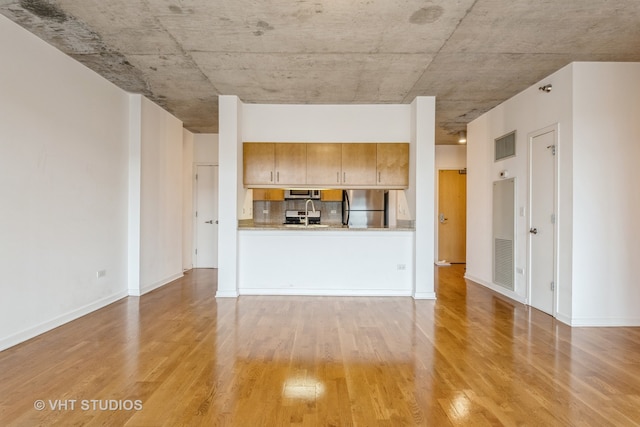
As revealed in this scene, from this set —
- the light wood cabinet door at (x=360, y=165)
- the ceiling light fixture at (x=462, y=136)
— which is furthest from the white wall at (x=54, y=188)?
the ceiling light fixture at (x=462, y=136)

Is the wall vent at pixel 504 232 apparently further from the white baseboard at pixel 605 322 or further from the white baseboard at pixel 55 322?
the white baseboard at pixel 55 322

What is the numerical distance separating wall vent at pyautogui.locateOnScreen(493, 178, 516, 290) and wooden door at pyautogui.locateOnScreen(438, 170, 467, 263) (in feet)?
9.91

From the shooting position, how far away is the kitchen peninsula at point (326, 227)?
197 inches

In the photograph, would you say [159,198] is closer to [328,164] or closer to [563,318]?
[328,164]

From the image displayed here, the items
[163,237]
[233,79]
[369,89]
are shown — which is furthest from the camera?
[163,237]

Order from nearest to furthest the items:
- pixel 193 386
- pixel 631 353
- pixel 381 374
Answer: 1. pixel 193 386
2. pixel 381 374
3. pixel 631 353

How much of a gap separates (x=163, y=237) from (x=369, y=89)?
3.84m

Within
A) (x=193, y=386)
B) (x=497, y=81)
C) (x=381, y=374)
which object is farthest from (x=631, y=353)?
(x=193, y=386)

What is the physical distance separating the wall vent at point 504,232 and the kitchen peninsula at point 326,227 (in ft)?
3.67

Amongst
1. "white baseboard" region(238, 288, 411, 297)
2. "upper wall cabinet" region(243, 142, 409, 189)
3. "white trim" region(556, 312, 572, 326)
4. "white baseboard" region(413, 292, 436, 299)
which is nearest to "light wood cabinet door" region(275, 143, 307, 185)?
"upper wall cabinet" region(243, 142, 409, 189)

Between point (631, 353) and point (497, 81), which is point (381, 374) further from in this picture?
point (497, 81)

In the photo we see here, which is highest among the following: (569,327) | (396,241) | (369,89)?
(369,89)

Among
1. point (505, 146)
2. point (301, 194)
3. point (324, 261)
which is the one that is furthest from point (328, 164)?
point (505, 146)

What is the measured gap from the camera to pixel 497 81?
4461mm
